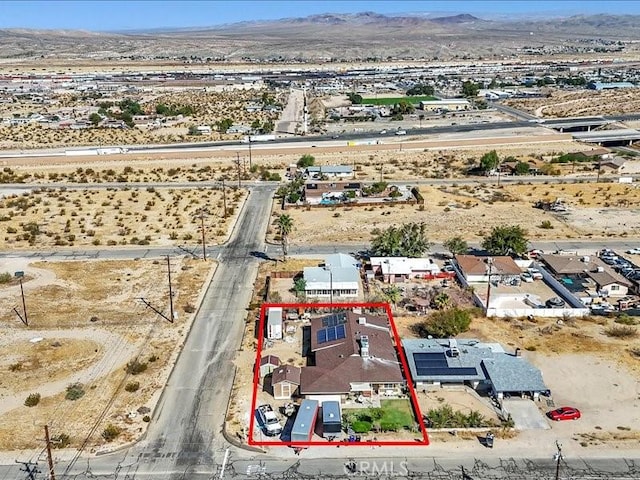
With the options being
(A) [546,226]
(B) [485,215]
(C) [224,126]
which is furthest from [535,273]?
(C) [224,126]

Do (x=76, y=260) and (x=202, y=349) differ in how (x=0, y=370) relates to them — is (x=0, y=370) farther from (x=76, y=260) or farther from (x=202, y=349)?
(x=76, y=260)

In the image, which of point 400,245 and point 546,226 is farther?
point 546,226

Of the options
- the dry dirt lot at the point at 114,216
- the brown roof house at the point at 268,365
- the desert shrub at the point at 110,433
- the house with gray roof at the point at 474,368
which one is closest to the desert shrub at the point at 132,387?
the desert shrub at the point at 110,433

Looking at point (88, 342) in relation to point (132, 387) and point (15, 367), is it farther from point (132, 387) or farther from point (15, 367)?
point (132, 387)

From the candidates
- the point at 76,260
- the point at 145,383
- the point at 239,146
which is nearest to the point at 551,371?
the point at 145,383

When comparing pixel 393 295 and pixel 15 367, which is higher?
pixel 393 295

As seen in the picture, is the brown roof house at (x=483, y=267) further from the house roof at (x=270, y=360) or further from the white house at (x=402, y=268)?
the house roof at (x=270, y=360)
